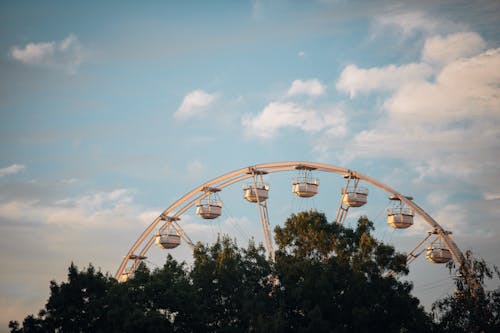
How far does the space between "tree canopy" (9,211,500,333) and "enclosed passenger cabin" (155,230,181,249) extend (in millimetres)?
13857

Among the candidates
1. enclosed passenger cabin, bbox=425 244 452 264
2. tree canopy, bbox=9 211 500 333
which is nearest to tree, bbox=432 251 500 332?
tree canopy, bbox=9 211 500 333

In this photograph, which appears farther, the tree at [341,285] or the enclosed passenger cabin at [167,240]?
the enclosed passenger cabin at [167,240]

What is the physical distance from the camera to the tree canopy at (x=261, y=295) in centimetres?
5441

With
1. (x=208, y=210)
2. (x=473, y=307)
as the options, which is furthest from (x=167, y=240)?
(x=473, y=307)

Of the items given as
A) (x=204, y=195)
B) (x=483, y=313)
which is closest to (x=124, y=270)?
(x=204, y=195)

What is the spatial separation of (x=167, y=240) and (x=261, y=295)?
2013 cm

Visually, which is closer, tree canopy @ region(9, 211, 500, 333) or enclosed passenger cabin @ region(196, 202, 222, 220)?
tree canopy @ region(9, 211, 500, 333)

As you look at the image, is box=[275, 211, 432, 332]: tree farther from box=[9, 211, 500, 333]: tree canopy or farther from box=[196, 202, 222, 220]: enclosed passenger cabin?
box=[196, 202, 222, 220]: enclosed passenger cabin

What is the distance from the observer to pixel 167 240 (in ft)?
247

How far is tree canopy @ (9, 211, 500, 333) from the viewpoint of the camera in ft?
178

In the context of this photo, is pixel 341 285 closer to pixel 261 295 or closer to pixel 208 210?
pixel 261 295

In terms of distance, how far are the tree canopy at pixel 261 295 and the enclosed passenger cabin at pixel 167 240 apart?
1386cm

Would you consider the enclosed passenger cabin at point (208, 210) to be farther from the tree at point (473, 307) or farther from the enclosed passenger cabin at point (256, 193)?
the tree at point (473, 307)

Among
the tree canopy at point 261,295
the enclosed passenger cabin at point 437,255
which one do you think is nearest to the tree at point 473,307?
the tree canopy at point 261,295
